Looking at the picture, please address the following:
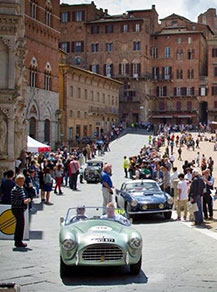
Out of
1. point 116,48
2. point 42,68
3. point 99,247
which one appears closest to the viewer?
point 99,247

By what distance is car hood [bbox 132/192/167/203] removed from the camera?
61.5ft

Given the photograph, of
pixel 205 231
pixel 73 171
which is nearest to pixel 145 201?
pixel 205 231

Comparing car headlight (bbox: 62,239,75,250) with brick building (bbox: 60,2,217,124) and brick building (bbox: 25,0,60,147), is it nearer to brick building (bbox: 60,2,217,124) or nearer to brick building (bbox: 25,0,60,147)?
brick building (bbox: 25,0,60,147)

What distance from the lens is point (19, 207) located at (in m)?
12.9

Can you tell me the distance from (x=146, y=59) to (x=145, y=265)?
248 feet

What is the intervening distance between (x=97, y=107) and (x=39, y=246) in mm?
55843

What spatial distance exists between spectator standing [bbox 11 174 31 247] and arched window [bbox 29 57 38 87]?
35539 mm

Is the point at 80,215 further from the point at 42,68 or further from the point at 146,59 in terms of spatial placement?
the point at 146,59

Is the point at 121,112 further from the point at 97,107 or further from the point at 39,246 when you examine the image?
the point at 39,246

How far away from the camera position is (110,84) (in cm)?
7362

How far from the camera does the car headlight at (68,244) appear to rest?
409 inches

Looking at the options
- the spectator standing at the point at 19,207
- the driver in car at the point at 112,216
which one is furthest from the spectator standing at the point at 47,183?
the driver in car at the point at 112,216

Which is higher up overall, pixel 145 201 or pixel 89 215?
pixel 89 215

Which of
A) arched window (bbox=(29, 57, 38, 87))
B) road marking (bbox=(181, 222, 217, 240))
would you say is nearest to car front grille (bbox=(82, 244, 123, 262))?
road marking (bbox=(181, 222, 217, 240))
